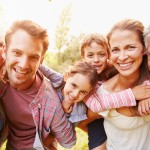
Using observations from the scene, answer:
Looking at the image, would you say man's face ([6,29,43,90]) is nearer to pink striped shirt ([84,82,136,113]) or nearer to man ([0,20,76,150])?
man ([0,20,76,150])

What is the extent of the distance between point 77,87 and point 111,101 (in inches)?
13.3

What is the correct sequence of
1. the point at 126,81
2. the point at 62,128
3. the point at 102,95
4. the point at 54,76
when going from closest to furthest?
the point at 102,95, the point at 126,81, the point at 62,128, the point at 54,76

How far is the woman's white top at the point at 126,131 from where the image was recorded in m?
2.86

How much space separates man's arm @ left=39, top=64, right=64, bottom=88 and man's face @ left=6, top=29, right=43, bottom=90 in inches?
11.7

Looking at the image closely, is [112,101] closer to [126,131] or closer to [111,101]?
[111,101]

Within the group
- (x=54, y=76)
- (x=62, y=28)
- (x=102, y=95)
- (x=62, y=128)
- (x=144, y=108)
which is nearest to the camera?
(x=144, y=108)

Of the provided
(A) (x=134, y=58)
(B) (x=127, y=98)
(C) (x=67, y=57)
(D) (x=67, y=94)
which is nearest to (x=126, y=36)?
(A) (x=134, y=58)

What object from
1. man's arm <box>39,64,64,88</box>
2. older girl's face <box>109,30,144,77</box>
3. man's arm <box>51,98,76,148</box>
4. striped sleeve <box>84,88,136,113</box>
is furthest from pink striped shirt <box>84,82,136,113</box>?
man's arm <box>39,64,64,88</box>

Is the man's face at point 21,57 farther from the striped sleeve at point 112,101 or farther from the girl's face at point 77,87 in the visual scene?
the striped sleeve at point 112,101

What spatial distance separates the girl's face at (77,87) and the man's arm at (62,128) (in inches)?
8.8

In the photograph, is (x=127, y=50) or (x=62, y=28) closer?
(x=127, y=50)

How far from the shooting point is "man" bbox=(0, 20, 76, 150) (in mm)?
2924

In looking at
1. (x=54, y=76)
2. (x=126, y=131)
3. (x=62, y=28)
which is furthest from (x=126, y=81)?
(x=62, y=28)

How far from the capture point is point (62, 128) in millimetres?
3080
